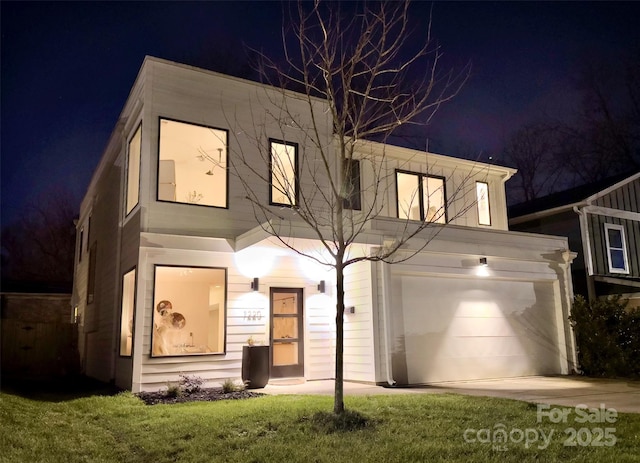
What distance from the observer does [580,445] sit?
15.0ft

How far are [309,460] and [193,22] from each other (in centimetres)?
2013

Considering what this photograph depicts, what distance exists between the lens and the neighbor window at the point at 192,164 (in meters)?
9.99

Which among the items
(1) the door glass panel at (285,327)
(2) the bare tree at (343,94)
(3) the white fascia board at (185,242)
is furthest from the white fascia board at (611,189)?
(3) the white fascia board at (185,242)

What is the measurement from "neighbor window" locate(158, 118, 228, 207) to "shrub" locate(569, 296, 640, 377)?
316 inches

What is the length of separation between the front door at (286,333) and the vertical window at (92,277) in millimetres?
6021

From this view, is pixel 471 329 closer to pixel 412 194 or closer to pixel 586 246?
pixel 412 194

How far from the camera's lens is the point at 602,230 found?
49.8 feet

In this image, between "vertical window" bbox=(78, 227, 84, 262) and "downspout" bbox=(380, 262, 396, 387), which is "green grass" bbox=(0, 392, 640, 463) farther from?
"vertical window" bbox=(78, 227, 84, 262)

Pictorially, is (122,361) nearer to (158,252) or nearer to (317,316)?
(158,252)

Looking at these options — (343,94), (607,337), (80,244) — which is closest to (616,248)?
(607,337)

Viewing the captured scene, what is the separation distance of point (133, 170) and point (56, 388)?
4502 mm

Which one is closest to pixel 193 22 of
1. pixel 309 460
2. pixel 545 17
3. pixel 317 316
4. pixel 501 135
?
pixel 545 17

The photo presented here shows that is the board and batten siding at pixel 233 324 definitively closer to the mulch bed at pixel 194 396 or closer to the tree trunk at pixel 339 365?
the mulch bed at pixel 194 396

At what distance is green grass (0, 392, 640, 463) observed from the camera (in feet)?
14.5
